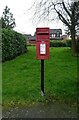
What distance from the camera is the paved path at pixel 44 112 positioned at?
568cm

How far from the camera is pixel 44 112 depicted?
6.00m

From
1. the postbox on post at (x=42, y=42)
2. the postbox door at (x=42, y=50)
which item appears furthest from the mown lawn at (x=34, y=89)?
the postbox door at (x=42, y=50)

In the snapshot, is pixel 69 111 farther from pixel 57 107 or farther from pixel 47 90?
pixel 47 90

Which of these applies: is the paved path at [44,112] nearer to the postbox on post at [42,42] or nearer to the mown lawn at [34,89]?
the mown lawn at [34,89]

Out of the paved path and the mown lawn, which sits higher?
the mown lawn

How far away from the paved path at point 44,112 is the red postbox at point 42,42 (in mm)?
1659

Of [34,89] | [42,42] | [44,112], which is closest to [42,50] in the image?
[42,42]

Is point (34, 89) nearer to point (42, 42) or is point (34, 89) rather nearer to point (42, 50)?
point (42, 50)

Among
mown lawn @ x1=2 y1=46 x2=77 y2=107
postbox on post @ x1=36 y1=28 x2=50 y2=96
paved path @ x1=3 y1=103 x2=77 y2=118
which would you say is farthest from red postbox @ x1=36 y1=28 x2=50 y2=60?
paved path @ x1=3 y1=103 x2=77 y2=118

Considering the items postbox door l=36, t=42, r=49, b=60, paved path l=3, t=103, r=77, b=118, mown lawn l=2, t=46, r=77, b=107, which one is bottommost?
paved path l=3, t=103, r=77, b=118

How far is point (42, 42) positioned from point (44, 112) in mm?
2345

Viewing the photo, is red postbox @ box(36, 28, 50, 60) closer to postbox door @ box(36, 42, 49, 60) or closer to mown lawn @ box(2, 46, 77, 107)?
postbox door @ box(36, 42, 49, 60)

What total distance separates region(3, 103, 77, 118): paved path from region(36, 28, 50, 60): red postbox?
166cm

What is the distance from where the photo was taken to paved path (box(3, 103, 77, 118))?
5680 mm
